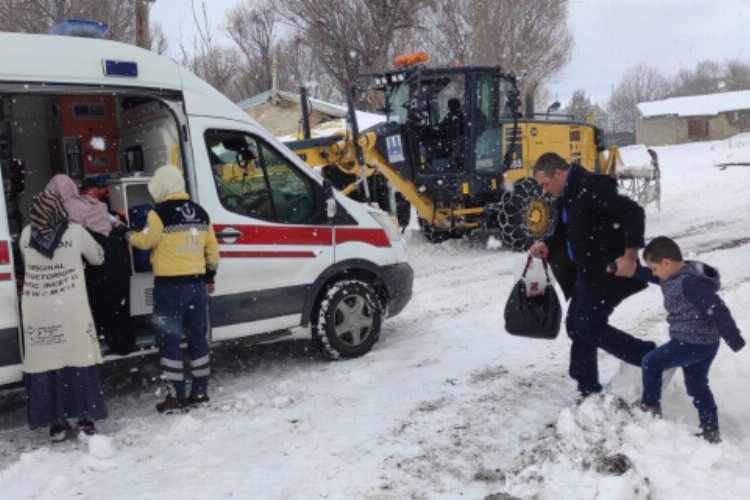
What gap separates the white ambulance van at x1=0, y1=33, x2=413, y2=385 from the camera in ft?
16.1

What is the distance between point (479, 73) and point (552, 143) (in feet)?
7.62

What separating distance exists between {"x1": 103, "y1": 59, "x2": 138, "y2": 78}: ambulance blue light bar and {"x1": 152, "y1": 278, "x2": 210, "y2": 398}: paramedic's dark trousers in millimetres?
1539

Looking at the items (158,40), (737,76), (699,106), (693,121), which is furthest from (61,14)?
(737,76)

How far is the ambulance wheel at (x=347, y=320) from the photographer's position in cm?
618

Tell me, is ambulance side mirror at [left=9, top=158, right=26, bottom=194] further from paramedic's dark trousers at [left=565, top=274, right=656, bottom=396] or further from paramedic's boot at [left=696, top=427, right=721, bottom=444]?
paramedic's boot at [left=696, top=427, right=721, bottom=444]

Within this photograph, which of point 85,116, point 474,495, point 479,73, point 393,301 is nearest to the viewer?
point 474,495

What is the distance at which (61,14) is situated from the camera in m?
25.3

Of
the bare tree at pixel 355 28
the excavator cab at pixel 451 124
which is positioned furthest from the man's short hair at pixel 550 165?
the bare tree at pixel 355 28

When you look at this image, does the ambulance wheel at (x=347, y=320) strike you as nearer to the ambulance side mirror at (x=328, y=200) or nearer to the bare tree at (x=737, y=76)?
the ambulance side mirror at (x=328, y=200)

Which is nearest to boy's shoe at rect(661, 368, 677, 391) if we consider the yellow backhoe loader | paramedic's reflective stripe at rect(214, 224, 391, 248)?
paramedic's reflective stripe at rect(214, 224, 391, 248)

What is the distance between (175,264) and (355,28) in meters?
24.9

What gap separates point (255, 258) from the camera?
18.9 ft

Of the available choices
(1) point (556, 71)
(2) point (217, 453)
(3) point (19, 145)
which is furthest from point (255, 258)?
(1) point (556, 71)

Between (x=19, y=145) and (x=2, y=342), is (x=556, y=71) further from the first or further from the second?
(x=2, y=342)
